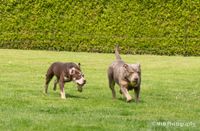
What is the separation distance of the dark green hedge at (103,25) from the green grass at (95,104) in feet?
33.2

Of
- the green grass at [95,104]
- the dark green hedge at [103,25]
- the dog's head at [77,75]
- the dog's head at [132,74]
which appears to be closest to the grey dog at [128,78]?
the dog's head at [132,74]

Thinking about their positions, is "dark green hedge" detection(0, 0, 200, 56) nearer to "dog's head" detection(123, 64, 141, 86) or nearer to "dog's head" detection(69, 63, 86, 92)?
"dog's head" detection(69, 63, 86, 92)

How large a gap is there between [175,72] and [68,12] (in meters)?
12.5

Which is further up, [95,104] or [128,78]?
[128,78]

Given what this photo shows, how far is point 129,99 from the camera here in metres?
11.5

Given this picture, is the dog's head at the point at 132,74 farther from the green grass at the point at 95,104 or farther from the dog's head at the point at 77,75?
the dog's head at the point at 77,75

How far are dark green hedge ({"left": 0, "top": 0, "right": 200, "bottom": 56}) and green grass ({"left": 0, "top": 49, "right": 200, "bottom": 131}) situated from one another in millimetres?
10108

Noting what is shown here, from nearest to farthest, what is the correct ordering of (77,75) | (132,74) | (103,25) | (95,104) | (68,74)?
(95,104), (132,74), (77,75), (68,74), (103,25)

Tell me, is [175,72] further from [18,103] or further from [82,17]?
[82,17]

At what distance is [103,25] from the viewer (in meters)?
30.3

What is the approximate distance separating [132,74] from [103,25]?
1910cm

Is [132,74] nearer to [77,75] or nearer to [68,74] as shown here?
[77,75]

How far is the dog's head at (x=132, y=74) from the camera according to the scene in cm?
1130

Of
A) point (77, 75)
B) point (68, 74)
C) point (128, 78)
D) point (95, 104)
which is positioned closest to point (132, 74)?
point (128, 78)
